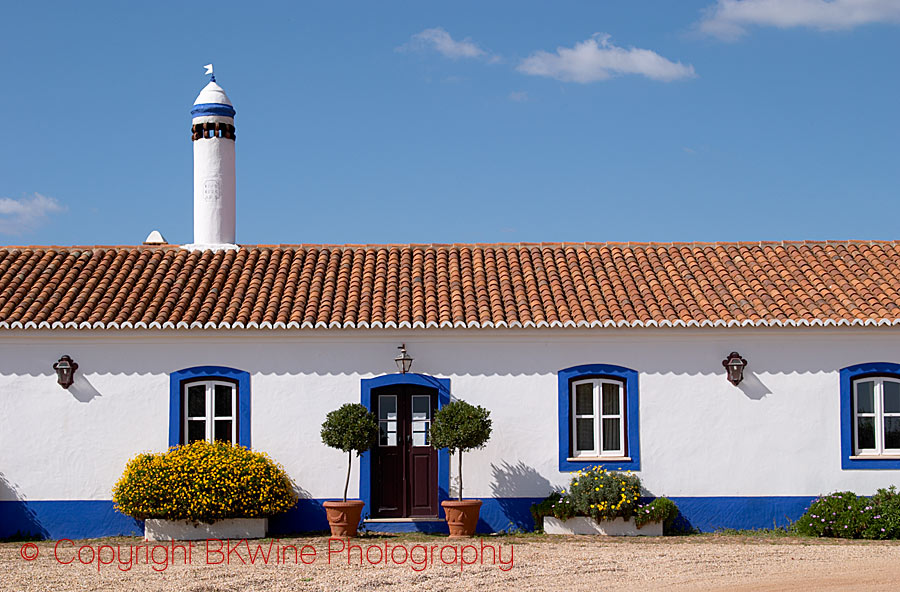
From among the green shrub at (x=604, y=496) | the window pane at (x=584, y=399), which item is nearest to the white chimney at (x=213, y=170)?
the window pane at (x=584, y=399)

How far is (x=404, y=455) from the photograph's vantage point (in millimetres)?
16469

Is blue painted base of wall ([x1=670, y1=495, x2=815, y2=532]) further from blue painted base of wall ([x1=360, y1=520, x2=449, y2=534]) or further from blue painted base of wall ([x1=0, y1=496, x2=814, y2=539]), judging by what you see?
blue painted base of wall ([x1=360, y1=520, x2=449, y2=534])

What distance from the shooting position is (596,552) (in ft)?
44.7

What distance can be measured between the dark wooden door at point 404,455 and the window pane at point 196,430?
8.74 feet

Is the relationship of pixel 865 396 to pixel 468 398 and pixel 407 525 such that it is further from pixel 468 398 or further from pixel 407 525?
pixel 407 525

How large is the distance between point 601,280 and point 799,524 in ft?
16.1

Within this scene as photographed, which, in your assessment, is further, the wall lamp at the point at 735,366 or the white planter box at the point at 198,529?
the wall lamp at the point at 735,366

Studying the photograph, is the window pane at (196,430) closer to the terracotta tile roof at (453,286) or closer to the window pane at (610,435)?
the terracotta tile roof at (453,286)

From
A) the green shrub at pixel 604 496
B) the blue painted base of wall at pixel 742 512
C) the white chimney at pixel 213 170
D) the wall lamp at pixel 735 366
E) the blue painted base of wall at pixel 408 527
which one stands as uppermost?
the white chimney at pixel 213 170

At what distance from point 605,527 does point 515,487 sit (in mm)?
1504

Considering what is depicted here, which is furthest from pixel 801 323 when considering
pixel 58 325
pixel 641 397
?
pixel 58 325

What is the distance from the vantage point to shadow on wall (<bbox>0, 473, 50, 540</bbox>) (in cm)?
1605

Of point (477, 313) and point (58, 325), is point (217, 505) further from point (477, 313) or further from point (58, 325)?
point (477, 313)

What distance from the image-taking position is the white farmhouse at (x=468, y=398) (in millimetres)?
15992
